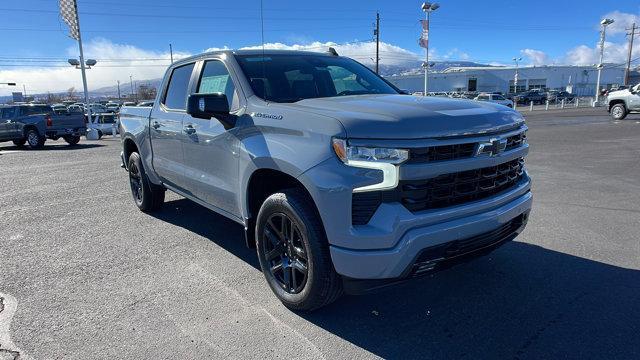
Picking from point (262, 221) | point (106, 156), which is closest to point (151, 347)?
point (262, 221)

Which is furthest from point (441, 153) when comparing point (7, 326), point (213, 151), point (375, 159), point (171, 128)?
point (7, 326)

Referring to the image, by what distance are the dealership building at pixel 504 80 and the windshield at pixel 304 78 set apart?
77.2 meters

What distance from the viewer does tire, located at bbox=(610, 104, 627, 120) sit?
21933 mm

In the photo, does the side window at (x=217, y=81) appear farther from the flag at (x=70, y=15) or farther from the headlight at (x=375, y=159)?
the flag at (x=70, y=15)

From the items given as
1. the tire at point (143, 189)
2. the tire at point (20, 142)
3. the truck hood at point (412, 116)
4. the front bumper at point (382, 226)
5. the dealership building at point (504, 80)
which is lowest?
the tire at point (20, 142)

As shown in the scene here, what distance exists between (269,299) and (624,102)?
24.0 meters

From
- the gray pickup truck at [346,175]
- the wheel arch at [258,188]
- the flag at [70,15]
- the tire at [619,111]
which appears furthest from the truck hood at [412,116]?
the flag at [70,15]

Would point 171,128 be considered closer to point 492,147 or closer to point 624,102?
point 492,147

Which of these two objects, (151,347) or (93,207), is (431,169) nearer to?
(151,347)

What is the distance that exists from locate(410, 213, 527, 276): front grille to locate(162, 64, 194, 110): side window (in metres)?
3.05

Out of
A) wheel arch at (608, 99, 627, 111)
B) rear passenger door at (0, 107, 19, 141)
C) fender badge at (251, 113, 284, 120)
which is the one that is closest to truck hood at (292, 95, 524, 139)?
fender badge at (251, 113, 284, 120)

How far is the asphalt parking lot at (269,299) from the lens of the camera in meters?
2.89

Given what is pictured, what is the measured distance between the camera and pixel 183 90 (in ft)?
15.8

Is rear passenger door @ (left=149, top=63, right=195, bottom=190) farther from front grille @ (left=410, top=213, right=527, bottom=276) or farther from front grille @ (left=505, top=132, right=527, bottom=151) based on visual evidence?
front grille @ (left=505, top=132, right=527, bottom=151)
